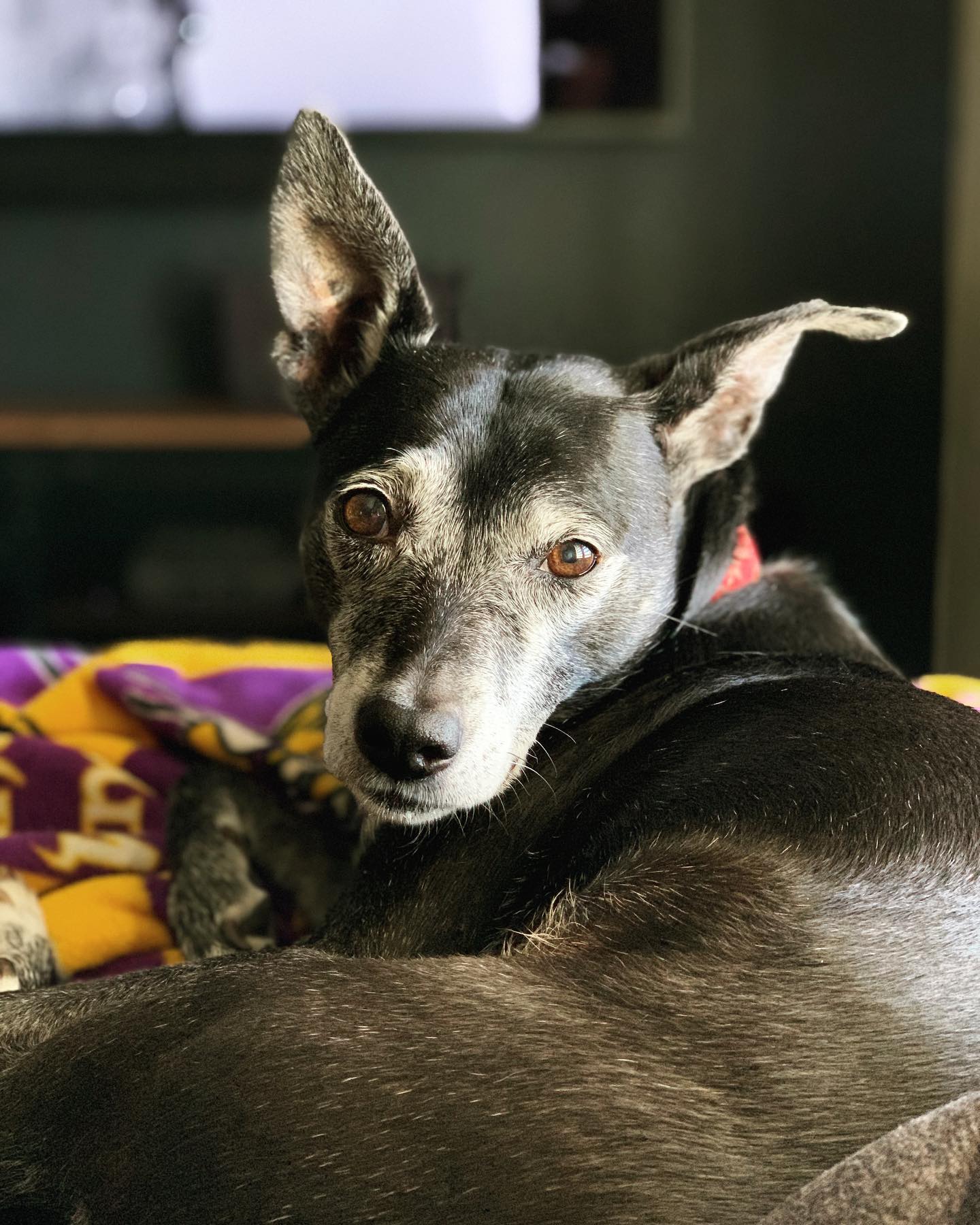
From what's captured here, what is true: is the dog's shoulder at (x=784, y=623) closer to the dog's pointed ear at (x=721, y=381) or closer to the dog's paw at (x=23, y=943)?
the dog's pointed ear at (x=721, y=381)

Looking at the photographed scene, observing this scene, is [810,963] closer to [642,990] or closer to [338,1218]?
[642,990]

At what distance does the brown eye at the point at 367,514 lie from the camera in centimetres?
171

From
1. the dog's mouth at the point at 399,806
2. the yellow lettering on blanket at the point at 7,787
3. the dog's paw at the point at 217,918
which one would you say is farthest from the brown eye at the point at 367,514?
the yellow lettering on blanket at the point at 7,787

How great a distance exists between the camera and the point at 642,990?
1252 millimetres

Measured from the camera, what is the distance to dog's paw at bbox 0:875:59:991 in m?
1.66

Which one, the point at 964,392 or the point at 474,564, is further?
the point at 964,392

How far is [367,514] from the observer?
1716 millimetres

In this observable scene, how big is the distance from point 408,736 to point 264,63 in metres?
3.81

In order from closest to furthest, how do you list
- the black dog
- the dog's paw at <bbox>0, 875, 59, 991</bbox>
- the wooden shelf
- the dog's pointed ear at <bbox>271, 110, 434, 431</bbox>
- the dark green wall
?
the black dog → the dog's paw at <bbox>0, 875, 59, 991</bbox> → the dog's pointed ear at <bbox>271, 110, 434, 431</bbox> → the wooden shelf → the dark green wall

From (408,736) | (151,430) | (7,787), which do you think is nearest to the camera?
(408,736)

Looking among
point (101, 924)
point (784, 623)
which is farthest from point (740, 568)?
point (101, 924)

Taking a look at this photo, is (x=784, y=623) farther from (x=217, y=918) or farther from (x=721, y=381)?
(x=217, y=918)

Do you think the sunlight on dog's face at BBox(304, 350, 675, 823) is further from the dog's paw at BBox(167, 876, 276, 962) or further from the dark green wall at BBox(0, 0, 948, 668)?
the dark green wall at BBox(0, 0, 948, 668)

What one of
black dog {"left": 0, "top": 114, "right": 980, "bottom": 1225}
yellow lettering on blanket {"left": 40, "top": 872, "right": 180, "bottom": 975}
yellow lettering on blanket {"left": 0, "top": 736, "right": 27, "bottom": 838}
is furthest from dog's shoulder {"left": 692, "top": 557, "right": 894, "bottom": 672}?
yellow lettering on blanket {"left": 0, "top": 736, "right": 27, "bottom": 838}
